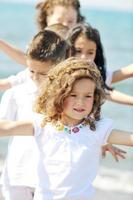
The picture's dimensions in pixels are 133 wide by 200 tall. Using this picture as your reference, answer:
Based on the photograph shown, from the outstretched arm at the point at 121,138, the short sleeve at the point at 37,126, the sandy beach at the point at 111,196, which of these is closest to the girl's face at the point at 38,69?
the short sleeve at the point at 37,126

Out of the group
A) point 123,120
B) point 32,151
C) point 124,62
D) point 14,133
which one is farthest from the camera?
point 124,62

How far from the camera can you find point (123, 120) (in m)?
11.0

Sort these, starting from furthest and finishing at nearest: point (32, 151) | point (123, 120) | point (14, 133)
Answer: point (123, 120), point (32, 151), point (14, 133)

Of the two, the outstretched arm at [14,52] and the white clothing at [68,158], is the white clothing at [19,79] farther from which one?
the white clothing at [68,158]

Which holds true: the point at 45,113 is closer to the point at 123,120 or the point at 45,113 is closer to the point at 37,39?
the point at 37,39

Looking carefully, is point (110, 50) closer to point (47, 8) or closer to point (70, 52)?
point (47, 8)

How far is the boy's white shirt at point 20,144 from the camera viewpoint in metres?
3.85

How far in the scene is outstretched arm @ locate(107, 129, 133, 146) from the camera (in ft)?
11.1

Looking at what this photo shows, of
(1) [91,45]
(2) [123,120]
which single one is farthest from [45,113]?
(2) [123,120]

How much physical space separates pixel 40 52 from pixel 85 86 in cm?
65

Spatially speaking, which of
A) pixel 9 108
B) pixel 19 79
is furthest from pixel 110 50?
pixel 9 108

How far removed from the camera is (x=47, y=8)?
553 centimetres

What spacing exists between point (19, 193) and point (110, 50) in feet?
54.8

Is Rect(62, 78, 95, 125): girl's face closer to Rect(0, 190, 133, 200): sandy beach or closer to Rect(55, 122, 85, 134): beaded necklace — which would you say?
Rect(55, 122, 85, 134): beaded necklace
